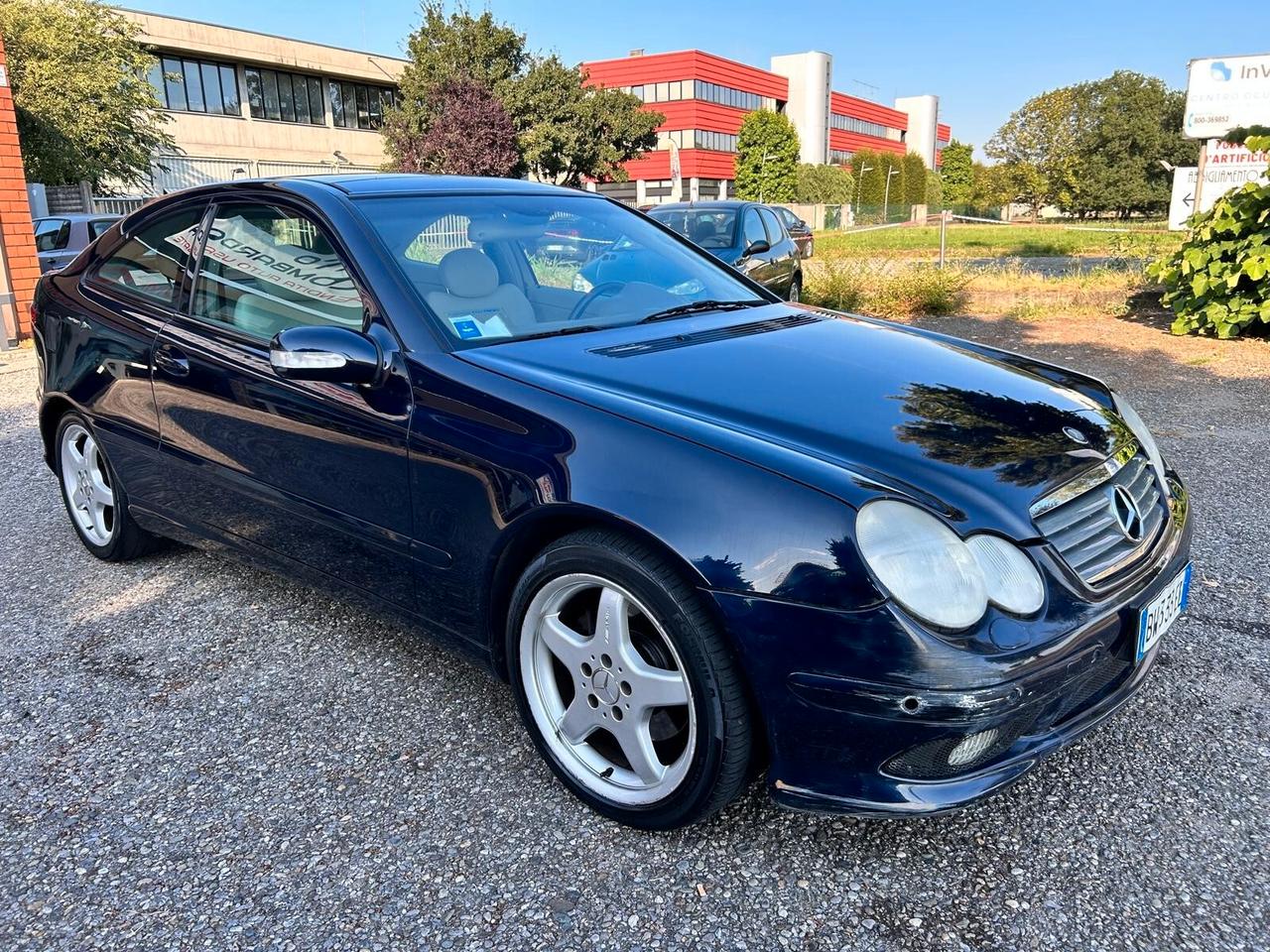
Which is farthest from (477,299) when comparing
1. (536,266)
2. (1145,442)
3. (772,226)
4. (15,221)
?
(15,221)

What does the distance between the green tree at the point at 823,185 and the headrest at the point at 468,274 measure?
6861cm

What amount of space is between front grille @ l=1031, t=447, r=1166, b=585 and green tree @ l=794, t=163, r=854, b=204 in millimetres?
68994

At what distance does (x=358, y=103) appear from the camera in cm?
4700

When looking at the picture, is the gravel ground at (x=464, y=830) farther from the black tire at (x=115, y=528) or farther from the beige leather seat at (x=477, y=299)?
the beige leather seat at (x=477, y=299)

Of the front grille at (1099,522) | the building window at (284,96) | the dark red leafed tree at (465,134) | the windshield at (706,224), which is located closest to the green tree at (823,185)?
the building window at (284,96)

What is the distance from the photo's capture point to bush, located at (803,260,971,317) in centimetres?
1195

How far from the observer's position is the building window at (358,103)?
46.0 m

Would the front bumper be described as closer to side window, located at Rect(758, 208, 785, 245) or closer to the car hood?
the car hood

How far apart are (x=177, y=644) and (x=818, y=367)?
2454 mm

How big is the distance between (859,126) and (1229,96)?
91.3 m

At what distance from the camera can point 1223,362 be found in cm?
856

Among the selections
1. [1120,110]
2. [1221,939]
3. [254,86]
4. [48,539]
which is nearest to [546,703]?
[1221,939]

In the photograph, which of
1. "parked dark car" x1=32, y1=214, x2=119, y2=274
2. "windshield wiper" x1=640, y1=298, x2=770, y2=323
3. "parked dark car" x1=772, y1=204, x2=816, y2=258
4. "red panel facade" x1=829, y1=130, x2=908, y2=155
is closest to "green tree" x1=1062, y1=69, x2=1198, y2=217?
"red panel facade" x1=829, y1=130, x2=908, y2=155

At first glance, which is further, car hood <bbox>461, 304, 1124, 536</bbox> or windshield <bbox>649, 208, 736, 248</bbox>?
windshield <bbox>649, 208, 736, 248</bbox>
